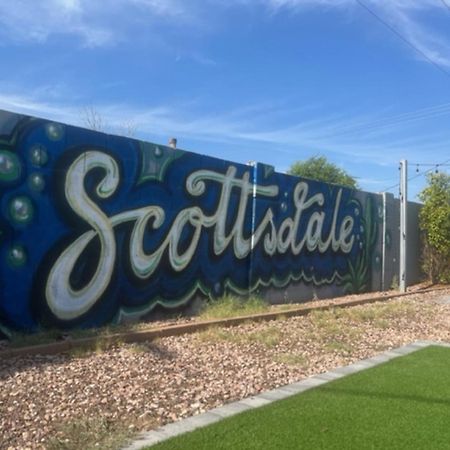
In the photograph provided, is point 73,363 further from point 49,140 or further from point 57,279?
point 49,140

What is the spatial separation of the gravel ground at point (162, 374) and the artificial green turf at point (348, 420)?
0.51m

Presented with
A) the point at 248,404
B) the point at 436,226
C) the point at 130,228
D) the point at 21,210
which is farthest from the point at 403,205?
the point at 248,404

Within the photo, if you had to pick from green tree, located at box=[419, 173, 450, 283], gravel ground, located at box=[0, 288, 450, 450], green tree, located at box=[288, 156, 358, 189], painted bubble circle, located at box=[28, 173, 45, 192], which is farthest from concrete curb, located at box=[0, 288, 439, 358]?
green tree, located at box=[288, 156, 358, 189]

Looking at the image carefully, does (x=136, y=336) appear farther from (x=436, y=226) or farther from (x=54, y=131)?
(x=436, y=226)

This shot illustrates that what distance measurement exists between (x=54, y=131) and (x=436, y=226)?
1435cm

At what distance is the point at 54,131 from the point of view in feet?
26.1

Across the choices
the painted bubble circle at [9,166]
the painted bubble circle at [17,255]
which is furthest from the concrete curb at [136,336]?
the painted bubble circle at [9,166]

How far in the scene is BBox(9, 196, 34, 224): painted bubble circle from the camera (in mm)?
7444

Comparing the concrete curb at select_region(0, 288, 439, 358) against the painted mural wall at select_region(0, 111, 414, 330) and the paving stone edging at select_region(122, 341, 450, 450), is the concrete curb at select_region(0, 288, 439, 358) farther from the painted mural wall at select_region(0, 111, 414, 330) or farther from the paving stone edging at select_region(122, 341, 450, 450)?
the paving stone edging at select_region(122, 341, 450, 450)

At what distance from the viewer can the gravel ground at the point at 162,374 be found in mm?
4613

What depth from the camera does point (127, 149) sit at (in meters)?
9.02

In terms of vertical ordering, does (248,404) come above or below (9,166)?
below

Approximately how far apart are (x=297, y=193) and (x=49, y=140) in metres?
6.65

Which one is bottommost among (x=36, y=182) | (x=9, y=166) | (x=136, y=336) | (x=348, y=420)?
(x=348, y=420)
